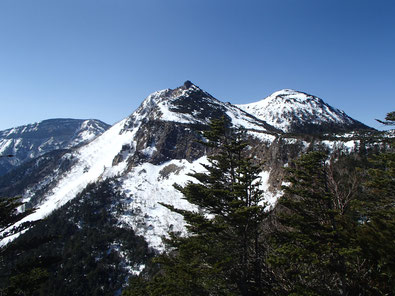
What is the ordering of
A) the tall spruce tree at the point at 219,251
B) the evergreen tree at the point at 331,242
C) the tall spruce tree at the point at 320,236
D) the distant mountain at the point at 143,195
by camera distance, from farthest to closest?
the distant mountain at the point at 143,195
the tall spruce tree at the point at 219,251
the tall spruce tree at the point at 320,236
the evergreen tree at the point at 331,242

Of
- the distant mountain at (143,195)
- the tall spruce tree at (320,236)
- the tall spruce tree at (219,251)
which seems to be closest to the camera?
the tall spruce tree at (320,236)

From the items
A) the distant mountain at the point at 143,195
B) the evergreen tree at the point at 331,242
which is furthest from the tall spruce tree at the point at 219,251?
the distant mountain at the point at 143,195

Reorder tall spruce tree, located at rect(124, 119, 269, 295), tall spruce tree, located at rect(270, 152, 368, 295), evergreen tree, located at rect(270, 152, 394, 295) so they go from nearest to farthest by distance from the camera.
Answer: evergreen tree, located at rect(270, 152, 394, 295), tall spruce tree, located at rect(270, 152, 368, 295), tall spruce tree, located at rect(124, 119, 269, 295)

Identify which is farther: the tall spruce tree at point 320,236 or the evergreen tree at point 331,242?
the tall spruce tree at point 320,236

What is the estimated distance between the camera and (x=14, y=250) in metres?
8.98

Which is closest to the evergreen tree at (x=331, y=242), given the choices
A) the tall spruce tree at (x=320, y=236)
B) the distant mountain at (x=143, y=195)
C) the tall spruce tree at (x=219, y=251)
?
the tall spruce tree at (x=320, y=236)

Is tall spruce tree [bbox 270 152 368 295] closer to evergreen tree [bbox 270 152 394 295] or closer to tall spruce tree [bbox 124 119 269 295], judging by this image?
evergreen tree [bbox 270 152 394 295]

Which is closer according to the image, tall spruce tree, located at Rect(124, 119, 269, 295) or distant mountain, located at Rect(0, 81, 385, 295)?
tall spruce tree, located at Rect(124, 119, 269, 295)

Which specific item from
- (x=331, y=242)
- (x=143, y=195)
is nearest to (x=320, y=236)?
(x=331, y=242)

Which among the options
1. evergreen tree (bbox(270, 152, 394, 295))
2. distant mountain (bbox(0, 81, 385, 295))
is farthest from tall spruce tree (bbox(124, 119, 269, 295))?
distant mountain (bbox(0, 81, 385, 295))

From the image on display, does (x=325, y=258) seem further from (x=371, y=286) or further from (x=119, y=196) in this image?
(x=119, y=196)

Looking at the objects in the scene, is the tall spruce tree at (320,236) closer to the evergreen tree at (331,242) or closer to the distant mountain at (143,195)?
the evergreen tree at (331,242)

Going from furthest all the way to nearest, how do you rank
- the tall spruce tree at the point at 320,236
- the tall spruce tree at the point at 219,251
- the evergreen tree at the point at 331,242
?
1. the tall spruce tree at the point at 219,251
2. the tall spruce tree at the point at 320,236
3. the evergreen tree at the point at 331,242

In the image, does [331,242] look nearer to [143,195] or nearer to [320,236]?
[320,236]
